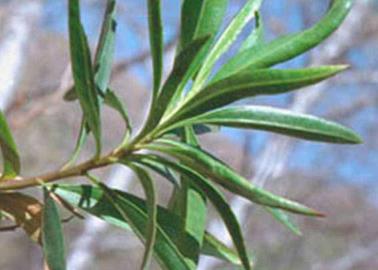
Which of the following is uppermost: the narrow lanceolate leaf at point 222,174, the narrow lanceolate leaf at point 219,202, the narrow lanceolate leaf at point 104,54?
the narrow lanceolate leaf at point 104,54

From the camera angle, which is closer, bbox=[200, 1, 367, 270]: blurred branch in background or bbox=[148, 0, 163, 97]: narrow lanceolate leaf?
bbox=[148, 0, 163, 97]: narrow lanceolate leaf

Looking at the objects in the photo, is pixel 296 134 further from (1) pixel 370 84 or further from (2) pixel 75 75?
(1) pixel 370 84

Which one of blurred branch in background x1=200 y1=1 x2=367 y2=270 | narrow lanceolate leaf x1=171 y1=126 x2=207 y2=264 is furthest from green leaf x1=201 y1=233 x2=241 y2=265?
blurred branch in background x1=200 y1=1 x2=367 y2=270

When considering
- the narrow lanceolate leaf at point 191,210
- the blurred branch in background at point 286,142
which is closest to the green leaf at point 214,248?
the narrow lanceolate leaf at point 191,210

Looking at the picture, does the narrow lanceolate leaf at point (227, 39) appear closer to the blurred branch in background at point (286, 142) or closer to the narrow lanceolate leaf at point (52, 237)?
the narrow lanceolate leaf at point (52, 237)

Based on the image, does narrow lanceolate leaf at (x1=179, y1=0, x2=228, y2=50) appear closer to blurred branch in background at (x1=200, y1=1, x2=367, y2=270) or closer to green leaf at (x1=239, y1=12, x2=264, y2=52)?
green leaf at (x1=239, y1=12, x2=264, y2=52)

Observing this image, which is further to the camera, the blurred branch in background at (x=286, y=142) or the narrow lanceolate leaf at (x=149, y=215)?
the blurred branch in background at (x=286, y=142)

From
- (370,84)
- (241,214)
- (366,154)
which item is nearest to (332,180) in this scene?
(366,154)
